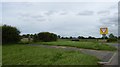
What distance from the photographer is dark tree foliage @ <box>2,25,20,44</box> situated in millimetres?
34744

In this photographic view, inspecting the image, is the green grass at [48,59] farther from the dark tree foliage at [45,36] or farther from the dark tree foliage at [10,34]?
the dark tree foliage at [45,36]

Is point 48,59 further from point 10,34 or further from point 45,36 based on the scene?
point 45,36

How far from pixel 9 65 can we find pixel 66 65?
296 centimetres

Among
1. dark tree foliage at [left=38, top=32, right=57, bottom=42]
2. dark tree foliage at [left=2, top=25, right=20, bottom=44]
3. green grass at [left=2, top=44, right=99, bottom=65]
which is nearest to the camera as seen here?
green grass at [left=2, top=44, right=99, bottom=65]

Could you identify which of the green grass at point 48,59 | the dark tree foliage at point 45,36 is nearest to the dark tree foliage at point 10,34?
the dark tree foliage at point 45,36

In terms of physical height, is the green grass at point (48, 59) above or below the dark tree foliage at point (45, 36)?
below

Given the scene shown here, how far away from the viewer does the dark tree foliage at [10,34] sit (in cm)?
3474

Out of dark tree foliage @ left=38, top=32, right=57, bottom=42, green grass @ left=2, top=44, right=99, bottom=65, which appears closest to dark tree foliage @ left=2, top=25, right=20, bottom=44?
dark tree foliage @ left=38, top=32, right=57, bottom=42

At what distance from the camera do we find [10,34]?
116 feet

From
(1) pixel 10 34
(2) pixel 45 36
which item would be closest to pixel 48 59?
(1) pixel 10 34

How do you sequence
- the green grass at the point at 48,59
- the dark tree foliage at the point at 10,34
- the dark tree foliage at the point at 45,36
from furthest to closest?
the dark tree foliage at the point at 45,36 < the dark tree foliage at the point at 10,34 < the green grass at the point at 48,59

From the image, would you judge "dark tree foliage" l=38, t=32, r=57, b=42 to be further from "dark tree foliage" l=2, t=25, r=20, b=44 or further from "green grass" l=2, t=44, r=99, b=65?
"green grass" l=2, t=44, r=99, b=65

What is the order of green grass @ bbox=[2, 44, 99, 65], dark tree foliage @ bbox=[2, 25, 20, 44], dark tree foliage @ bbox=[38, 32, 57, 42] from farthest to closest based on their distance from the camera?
dark tree foliage @ bbox=[38, 32, 57, 42]
dark tree foliage @ bbox=[2, 25, 20, 44]
green grass @ bbox=[2, 44, 99, 65]

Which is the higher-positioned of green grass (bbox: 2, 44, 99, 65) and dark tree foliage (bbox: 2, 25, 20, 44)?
dark tree foliage (bbox: 2, 25, 20, 44)
